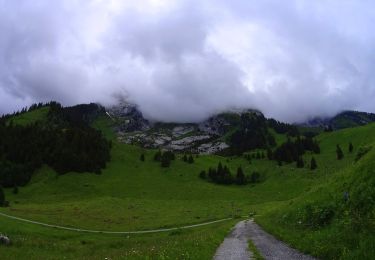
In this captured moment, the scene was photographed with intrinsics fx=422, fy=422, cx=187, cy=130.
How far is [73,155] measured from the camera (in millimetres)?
195000

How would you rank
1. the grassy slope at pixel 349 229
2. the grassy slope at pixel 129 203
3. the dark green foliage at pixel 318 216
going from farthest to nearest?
the grassy slope at pixel 129 203
the dark green foliage at pixel 318 216
the grassy slope at pixel 349 229

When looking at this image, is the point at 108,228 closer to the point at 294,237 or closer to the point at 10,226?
the point at 10,226

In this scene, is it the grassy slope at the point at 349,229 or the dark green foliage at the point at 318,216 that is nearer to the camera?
the grassy slope at the point at 349,229

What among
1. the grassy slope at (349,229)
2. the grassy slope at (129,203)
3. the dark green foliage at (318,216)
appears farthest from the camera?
the grassy slope at (129,203)

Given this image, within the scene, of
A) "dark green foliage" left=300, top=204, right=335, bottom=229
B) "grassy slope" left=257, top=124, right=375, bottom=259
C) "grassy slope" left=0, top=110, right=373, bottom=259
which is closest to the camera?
"grassy slope" left=257, top=124, right=375, bottom=259

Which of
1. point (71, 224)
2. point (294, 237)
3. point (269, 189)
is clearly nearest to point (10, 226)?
point (71, 224)

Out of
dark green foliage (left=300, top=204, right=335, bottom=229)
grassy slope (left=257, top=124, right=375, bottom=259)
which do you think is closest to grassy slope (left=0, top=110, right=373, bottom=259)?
grassy slope (left=257, top=124, right=375, bottom=259)

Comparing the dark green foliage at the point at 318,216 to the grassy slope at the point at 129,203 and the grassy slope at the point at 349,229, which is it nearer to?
the grassy slope at the point at 349,229

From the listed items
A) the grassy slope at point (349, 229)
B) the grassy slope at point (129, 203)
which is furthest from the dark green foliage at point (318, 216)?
the grassy slope at point (129, 203)

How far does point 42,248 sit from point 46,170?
16193 cm

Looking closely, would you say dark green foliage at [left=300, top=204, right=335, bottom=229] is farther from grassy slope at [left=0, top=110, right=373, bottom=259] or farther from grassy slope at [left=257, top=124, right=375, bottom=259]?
grassy slope at [left=0, top=110, right=373, bottom=259]

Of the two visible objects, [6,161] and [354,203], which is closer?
[354,203]

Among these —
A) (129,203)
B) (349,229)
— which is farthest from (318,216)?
(129,203)

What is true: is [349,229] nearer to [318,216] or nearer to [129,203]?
[318,216]
